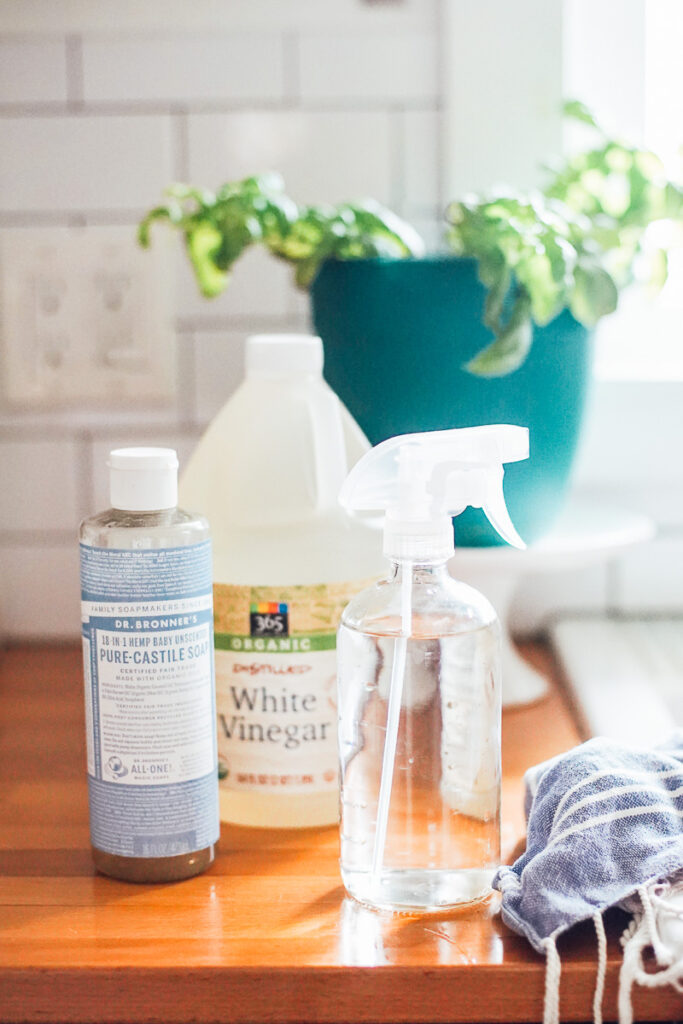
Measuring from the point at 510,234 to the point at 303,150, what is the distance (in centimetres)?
37

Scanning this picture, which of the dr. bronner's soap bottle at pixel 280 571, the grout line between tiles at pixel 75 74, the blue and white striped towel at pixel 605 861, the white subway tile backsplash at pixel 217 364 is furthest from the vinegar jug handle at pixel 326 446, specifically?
the grout line between tiles at pixel 75 74

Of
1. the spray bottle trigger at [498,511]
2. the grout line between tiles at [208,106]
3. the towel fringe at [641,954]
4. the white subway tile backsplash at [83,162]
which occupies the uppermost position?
the grout line between tiles at [208,106]

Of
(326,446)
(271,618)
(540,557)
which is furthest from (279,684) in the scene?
(540,557)

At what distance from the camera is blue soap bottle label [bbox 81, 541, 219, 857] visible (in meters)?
0.58

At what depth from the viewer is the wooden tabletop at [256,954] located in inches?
20.4

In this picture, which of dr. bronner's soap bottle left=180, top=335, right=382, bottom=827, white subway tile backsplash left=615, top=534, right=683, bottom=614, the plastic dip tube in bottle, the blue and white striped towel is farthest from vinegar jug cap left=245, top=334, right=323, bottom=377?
white subway tile backsplash left=615, top=534, right=683, bottom=614

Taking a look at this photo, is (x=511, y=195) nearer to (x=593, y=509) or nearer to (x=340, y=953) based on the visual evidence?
(x=593, y=509)

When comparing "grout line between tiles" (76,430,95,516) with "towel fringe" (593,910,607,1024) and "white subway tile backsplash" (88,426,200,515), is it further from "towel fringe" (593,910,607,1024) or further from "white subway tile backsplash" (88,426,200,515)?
"towel fringe" (593,910,607,1024)

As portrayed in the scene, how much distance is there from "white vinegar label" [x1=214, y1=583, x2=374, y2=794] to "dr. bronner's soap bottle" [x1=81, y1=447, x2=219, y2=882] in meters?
0.06

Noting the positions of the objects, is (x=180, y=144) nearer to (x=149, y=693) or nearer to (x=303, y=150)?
(x=303, y=150)

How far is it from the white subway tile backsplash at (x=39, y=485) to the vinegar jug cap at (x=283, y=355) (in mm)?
429

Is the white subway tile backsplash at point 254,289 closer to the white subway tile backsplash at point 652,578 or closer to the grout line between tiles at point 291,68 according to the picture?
the grout line between tiles at point 291,68

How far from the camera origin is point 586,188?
912 millimetres

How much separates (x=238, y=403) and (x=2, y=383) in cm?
42
